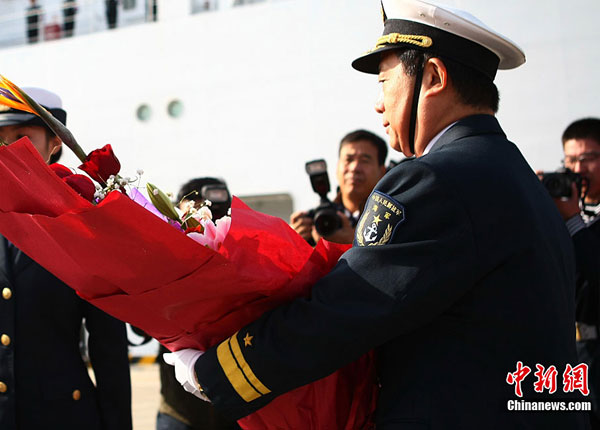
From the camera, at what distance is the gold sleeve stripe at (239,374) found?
3.61ft

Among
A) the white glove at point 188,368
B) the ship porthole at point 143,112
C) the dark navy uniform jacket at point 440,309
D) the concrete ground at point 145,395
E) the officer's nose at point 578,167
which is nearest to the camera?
the dark navy uniform jacket at point 440,309

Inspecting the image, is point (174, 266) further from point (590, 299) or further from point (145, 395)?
point (145, 395)

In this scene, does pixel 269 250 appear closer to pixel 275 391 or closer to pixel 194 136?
pixel 275 391

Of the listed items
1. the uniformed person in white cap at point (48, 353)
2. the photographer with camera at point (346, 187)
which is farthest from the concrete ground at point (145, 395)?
the uniformed person in white cap at point (48, 353)

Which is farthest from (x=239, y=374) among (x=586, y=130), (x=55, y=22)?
(x=55, y=22)

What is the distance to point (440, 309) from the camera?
1053 mm

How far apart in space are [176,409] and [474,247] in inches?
56.5

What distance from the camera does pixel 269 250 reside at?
117cm

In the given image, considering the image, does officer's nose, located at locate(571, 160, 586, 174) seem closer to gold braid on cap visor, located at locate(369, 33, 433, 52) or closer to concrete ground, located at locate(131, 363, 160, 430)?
gold braid on cap visor, located at locate(369, 33, 433, 52)

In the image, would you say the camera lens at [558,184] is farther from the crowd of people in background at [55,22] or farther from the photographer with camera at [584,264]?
the crowd of people in background at [55,22]

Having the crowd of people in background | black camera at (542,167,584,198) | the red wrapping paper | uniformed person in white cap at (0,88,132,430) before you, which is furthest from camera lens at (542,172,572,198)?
the crowd of people in background

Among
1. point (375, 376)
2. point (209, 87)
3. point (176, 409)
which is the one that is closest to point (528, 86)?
point (209, 87)

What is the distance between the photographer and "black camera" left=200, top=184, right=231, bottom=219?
7.86 feet

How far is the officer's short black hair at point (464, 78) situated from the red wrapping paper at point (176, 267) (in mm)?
359
